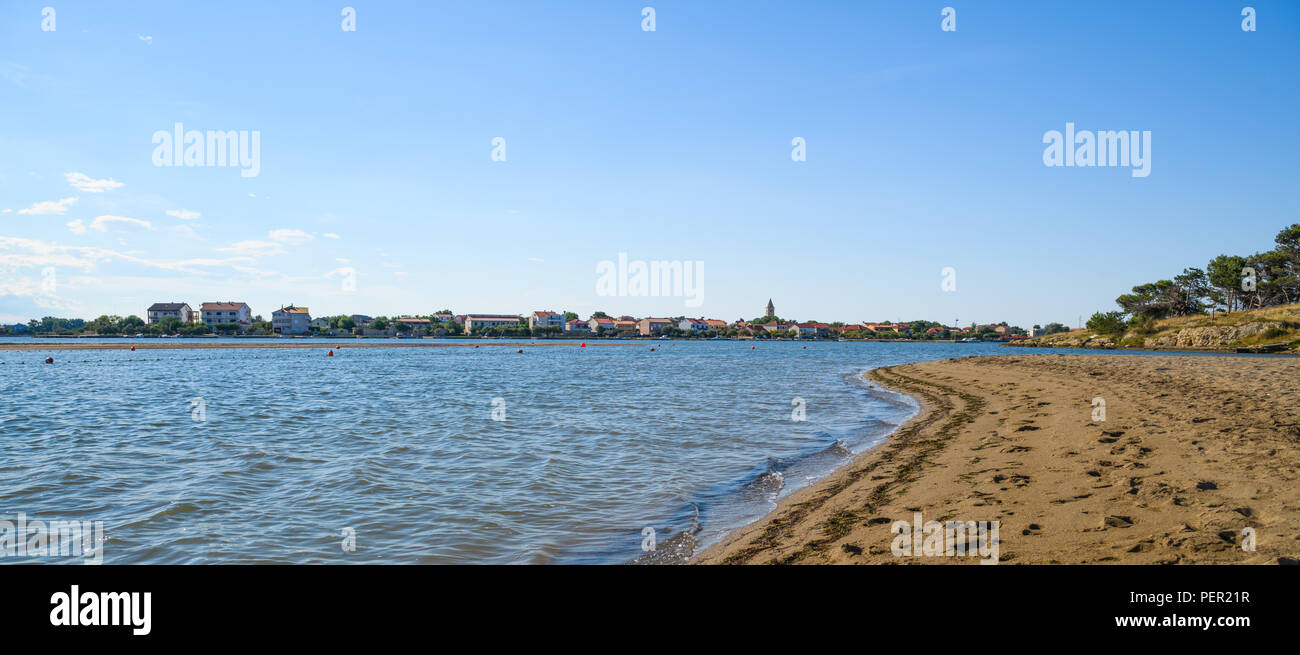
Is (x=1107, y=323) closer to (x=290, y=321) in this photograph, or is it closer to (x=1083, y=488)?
(x=1083, y=488)

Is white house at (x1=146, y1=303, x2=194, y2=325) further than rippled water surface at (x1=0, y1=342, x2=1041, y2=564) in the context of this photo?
Yes

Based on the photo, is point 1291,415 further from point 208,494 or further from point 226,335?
point 226,335

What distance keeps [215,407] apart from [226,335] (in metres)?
154

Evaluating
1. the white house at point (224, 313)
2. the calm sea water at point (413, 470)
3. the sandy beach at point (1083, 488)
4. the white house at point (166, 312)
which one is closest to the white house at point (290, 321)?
the white house at point (224, 313)

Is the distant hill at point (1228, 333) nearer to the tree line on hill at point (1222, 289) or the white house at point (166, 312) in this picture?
the tree line on hill at point (1222, 289)

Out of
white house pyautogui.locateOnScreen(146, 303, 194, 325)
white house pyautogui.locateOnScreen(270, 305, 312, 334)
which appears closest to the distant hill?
white house pyautogui.locateOnScreen(270, 305, 312, 334)

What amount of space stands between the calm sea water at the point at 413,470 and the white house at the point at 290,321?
15456 cm

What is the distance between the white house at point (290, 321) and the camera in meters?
162

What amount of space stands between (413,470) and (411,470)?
0.13 feet

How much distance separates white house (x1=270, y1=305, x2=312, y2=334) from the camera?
162 metres

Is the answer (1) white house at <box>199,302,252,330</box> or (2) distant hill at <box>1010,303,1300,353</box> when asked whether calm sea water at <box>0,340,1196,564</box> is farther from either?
(1) white house at <box>199,302,252,330</box>

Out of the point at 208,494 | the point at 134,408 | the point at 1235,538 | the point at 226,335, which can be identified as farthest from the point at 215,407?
the point at 226,335

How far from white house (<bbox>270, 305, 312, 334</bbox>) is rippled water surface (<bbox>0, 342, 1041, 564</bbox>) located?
15523 cm
